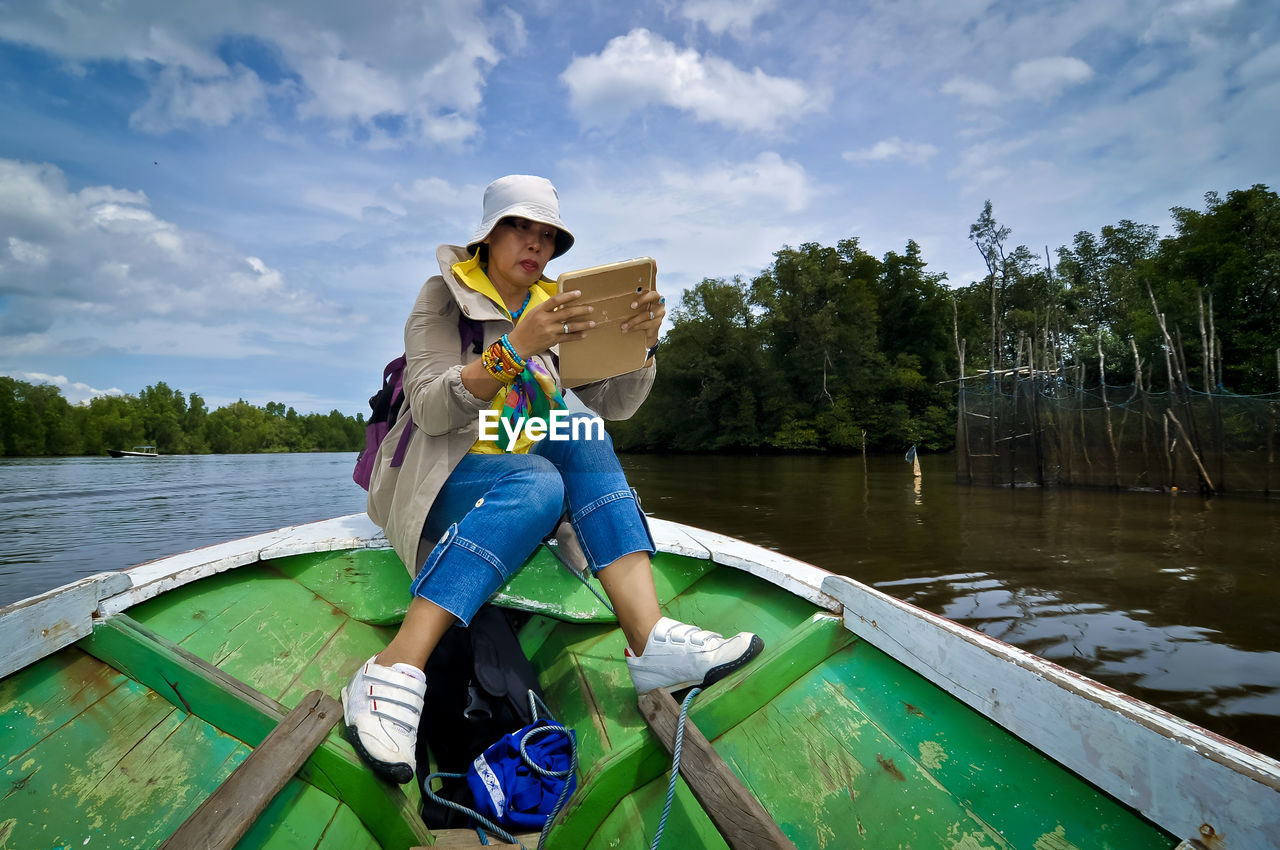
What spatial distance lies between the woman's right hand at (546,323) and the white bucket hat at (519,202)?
357 millimetres

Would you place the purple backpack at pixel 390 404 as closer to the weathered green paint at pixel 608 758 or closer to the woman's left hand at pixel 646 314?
the woman's left hand at pixel 646 314

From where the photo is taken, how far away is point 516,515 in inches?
58.9

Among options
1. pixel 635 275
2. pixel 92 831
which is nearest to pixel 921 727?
pixel 635 275

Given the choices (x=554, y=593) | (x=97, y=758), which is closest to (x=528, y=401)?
(x=554, y=593)

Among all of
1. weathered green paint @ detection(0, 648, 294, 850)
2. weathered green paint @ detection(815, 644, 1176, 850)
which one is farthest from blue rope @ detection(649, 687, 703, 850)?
weathered green paint @ detection(0, 648, 294, 850)

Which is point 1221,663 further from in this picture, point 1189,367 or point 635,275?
point 1189,367

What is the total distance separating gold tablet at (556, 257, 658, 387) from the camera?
1495mm

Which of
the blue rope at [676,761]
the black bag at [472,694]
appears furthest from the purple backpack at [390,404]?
the blue rope at [676,761]

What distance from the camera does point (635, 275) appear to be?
153 centimetres

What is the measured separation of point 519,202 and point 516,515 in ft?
2.82

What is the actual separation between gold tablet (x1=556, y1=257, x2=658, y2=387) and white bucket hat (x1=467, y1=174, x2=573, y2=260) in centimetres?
29

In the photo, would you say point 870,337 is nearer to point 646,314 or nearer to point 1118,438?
point 1118,438

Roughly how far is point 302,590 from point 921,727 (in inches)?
76.6

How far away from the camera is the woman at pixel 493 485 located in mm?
1376
